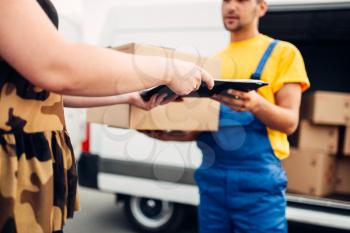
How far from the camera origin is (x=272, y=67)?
4.73ft

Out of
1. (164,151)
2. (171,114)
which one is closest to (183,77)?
(171,114)

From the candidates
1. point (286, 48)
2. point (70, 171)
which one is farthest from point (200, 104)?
point (70, 171)

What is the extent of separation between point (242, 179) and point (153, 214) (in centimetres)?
212

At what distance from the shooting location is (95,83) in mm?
693

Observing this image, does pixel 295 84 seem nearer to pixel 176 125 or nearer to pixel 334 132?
pixel 176 125

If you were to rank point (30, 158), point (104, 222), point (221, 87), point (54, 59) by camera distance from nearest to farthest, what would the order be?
1. point (54, 59)
2. point (30, 158)
3. point (221, 87)
4. point (104, 222)

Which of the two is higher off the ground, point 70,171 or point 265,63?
point 265,63

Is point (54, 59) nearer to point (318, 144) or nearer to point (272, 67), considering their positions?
point (272, 67)

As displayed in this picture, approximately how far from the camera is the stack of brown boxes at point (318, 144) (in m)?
3.61

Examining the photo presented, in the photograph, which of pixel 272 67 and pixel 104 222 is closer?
pixel 272 67

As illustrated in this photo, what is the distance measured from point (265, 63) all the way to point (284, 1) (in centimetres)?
169

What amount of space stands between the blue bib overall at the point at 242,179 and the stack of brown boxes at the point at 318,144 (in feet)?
7.65

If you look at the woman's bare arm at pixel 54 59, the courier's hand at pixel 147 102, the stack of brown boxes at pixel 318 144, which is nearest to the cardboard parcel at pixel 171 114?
the courier's hand at pixel 147 102

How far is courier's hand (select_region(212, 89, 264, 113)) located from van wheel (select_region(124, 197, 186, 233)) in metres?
2.15
